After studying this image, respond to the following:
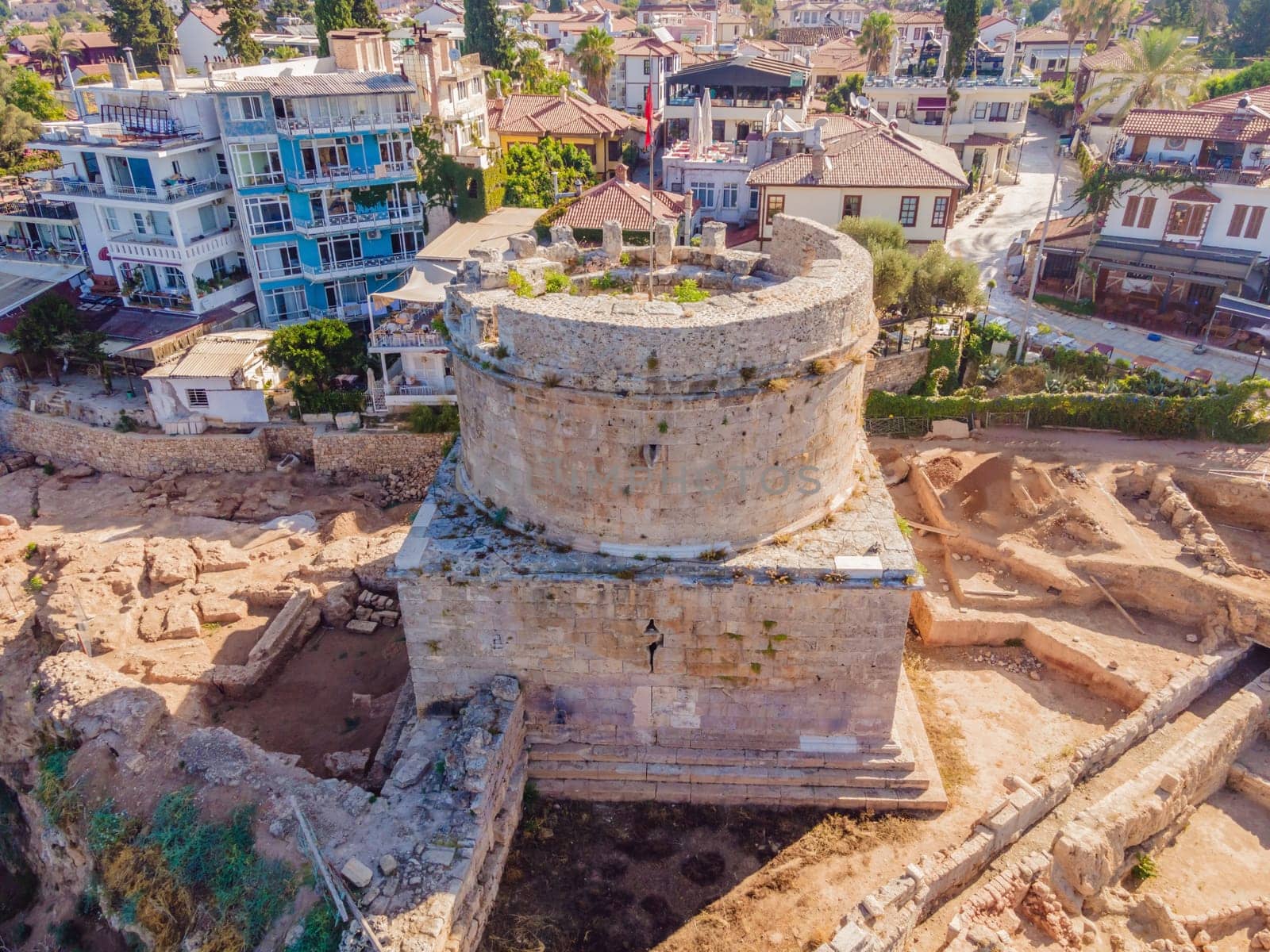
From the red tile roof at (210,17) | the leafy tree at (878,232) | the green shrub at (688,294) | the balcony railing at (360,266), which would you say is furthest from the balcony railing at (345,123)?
the red tile roof at (210,17)

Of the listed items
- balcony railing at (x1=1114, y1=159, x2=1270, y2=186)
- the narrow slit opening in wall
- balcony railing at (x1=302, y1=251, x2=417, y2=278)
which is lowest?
the narrow slit opening in wall

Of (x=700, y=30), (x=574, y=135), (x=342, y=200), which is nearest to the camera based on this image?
(x=342, y=200)

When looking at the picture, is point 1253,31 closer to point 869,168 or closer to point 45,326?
point 869,168

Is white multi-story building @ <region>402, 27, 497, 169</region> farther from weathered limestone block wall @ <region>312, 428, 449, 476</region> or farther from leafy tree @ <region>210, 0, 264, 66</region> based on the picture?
weathered limestone block wall @ <region>312, 428, 449, 476</region>

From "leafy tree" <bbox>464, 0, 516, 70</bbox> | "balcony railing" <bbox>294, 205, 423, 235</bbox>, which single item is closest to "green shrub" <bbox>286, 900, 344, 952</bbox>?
"balcony railing" <bbox>294, 205, 423, 235</bbox>

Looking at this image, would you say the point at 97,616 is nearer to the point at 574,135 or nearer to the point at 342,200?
the point at 342,200

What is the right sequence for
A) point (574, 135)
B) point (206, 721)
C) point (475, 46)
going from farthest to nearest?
point (475, 46)
point (574, 135)
point (206, 721)

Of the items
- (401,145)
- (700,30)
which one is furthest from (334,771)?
(700,30)
